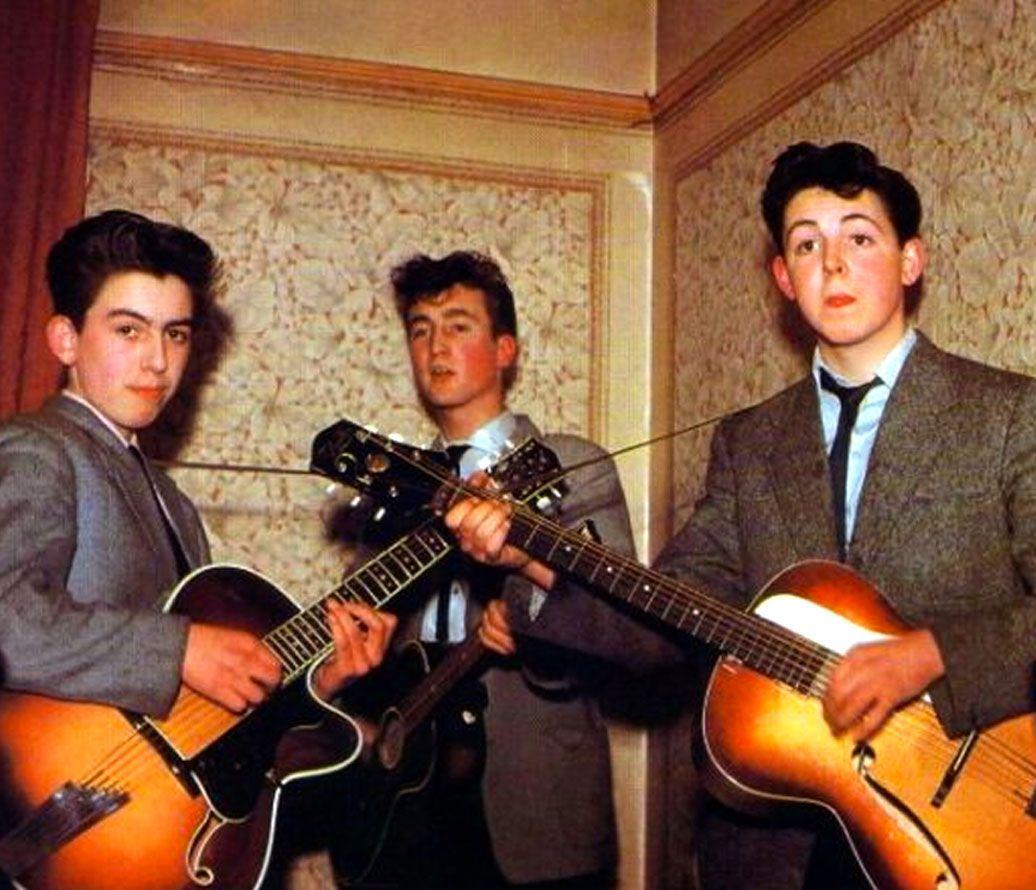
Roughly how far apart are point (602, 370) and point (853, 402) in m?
1.80

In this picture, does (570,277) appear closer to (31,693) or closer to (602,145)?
(602,145)

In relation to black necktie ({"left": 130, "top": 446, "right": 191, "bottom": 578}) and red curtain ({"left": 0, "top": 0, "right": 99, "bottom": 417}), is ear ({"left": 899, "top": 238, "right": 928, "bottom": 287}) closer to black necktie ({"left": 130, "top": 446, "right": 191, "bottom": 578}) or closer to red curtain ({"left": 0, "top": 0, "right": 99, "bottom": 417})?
black necktie ({"left": 130, "top": 446, "right": 191, "bottom": 578})

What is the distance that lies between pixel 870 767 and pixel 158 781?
42.3 inches

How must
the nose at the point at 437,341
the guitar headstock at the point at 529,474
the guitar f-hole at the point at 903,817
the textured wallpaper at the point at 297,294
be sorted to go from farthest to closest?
the textured wallpaper at the point at 297,294 < the nose at the point at 437,341 < the guitar headstock at the point at 529,474 < the guitar f-hole at the point at 903,817

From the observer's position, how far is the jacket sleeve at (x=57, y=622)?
6.86 ft

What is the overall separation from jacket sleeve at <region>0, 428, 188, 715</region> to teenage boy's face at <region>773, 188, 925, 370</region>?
3.67ft

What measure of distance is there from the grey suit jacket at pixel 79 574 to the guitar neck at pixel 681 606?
23.4 inches

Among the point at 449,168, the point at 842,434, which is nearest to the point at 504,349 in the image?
the point at 449,168

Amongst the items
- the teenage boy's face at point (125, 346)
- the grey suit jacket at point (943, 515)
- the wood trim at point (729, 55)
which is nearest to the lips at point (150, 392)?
the teenage boy's face at point (125, 346)

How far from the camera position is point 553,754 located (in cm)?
275

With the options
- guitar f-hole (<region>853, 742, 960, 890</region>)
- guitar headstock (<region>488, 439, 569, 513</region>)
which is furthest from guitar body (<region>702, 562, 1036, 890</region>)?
guitar headstock (<region>488, 439, 569, 513</region>)

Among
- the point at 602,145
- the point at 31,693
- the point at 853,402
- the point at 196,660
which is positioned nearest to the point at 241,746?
the point at 196,660

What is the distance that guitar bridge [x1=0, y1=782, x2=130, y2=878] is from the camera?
6.72ft

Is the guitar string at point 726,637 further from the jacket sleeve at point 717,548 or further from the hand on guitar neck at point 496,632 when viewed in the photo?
the hand on guitar neck at point 496,632
